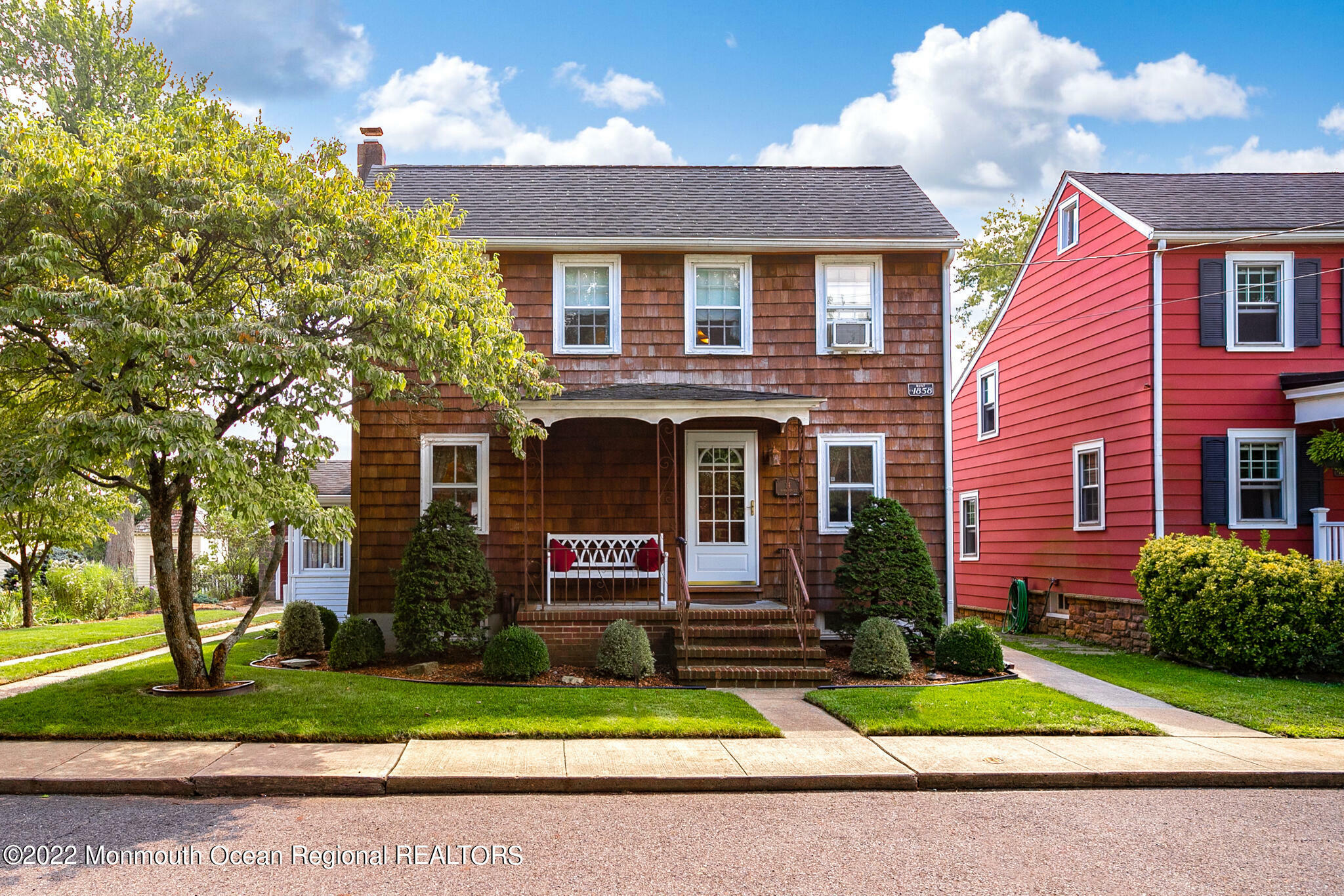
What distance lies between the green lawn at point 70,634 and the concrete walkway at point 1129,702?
536 inches

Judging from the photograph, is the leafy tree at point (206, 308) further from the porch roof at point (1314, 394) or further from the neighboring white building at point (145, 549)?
the neighboring white building at point (145, 549)

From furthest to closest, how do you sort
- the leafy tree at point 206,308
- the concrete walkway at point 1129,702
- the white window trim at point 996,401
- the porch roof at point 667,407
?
the white window trim at point 996,401
the porch roof at point 667,407
the concrete walkway at point 1129,702
the leafy tree at point 206,308

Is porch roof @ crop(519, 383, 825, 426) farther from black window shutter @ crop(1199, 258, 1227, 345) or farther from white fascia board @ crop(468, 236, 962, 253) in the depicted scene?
black window shutter @ crop(1199, 258, 1227, 345)

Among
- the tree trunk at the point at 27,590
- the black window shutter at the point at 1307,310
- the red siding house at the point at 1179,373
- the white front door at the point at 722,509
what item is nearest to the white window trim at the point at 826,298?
the white front door at the point at 722,509

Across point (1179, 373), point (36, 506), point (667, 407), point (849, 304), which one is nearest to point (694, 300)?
point (849, 304)

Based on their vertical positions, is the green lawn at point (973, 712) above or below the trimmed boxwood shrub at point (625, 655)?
below

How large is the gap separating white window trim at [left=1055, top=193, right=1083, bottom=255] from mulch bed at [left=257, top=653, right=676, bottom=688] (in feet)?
37.9

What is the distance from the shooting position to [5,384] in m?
9.35

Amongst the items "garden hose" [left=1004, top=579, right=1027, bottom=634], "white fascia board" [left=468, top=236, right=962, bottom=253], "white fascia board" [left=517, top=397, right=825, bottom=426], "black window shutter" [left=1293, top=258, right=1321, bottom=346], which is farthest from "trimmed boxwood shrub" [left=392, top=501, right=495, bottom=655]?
"black window shutter" [left=1293, top=258, right=1321, bottom=346]

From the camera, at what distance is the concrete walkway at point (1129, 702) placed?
8617 mm

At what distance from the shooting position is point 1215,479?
1396 cm

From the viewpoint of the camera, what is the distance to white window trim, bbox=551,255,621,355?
1358 centimetres

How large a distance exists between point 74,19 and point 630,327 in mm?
20222

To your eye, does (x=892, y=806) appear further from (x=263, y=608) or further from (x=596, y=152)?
(x=263, y=608)
